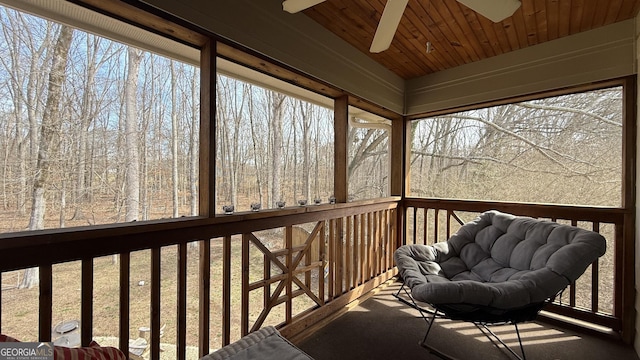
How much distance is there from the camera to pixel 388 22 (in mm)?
1723

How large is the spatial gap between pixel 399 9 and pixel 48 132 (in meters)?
2.10

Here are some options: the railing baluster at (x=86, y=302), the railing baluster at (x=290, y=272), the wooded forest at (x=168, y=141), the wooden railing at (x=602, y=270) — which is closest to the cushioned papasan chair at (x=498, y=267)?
the wooden railing at (x=602, y=270)

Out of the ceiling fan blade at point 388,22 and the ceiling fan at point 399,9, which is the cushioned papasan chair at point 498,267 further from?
the ceiling fan blade at point 388,22

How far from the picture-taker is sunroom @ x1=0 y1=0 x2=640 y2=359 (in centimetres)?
140

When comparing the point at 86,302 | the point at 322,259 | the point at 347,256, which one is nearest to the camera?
the point at 86,302

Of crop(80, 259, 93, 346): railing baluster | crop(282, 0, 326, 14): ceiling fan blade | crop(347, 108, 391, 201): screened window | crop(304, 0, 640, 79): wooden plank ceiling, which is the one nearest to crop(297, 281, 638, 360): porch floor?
crop(80, 259, 93, 346): railing baluster

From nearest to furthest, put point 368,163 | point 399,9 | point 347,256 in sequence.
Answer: point 399,9, point 347,256, point 368,163

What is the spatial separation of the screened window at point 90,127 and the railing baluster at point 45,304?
0.35 meters

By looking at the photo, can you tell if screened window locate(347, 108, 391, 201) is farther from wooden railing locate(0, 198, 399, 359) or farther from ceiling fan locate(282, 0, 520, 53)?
ceiling fan locate(282, 0, 520, 53)

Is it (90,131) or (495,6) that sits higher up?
(495,6)

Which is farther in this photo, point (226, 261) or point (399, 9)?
point (226, 261)

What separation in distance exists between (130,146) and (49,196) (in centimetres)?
52

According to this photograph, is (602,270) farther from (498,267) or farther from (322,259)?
(322,259)

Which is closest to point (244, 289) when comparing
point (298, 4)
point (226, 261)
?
point (226, 261)
